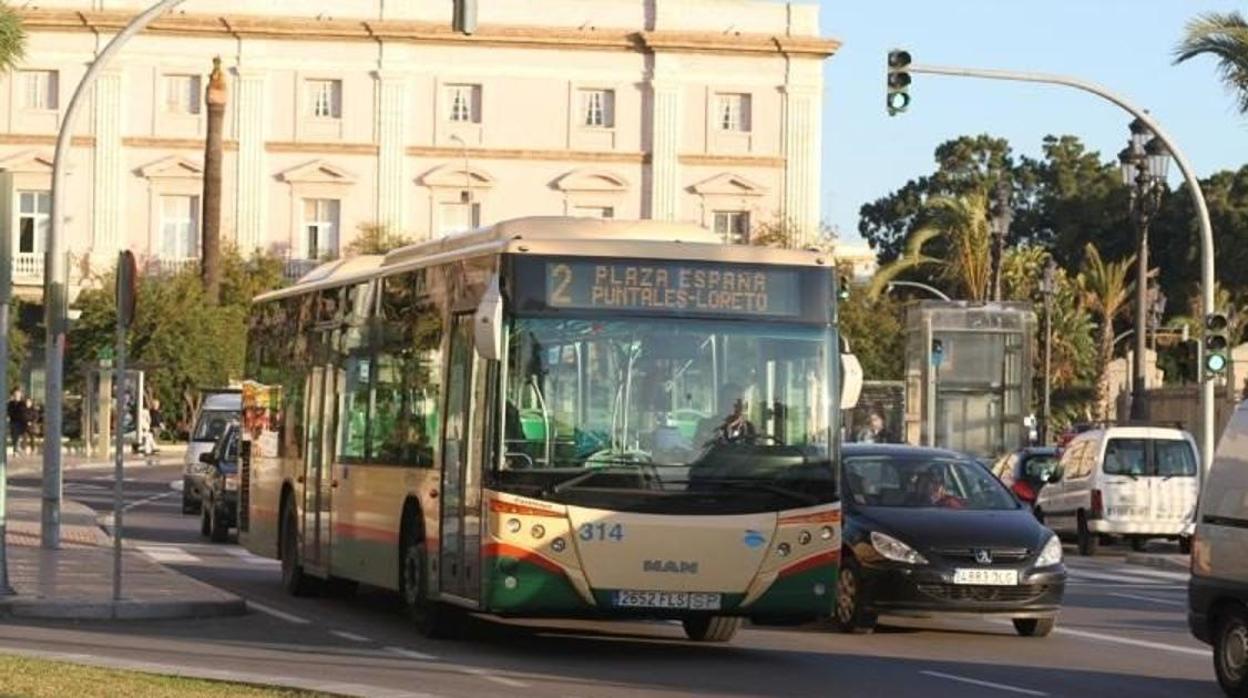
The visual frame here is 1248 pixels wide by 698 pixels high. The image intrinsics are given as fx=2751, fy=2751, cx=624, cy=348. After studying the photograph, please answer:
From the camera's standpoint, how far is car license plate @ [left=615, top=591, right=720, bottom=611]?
62.3ft

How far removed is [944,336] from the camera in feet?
166

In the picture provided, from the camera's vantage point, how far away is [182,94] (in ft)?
337

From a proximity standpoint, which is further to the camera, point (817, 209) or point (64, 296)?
point (817, 209)

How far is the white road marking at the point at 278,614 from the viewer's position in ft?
75.1

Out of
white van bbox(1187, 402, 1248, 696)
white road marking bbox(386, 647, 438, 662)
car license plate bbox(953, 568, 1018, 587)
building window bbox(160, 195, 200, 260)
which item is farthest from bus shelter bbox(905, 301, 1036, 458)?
building window bbox(160, 195, 200, 260)

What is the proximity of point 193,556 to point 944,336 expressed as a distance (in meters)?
20.7

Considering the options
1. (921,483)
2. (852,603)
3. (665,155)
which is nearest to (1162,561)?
(921,483)

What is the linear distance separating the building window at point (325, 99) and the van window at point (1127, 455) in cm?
6686

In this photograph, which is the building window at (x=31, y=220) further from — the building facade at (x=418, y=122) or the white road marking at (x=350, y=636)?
the white road marking at (x=350, y=636)

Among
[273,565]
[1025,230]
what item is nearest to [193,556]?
[273,565]

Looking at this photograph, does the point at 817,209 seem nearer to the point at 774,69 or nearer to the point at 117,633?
the point at 774,69

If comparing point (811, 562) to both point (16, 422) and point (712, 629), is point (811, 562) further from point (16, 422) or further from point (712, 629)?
point (16, 422)

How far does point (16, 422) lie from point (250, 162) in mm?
30567

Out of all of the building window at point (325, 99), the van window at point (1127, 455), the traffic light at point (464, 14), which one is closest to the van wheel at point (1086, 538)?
the van window at point (1127, 455)
